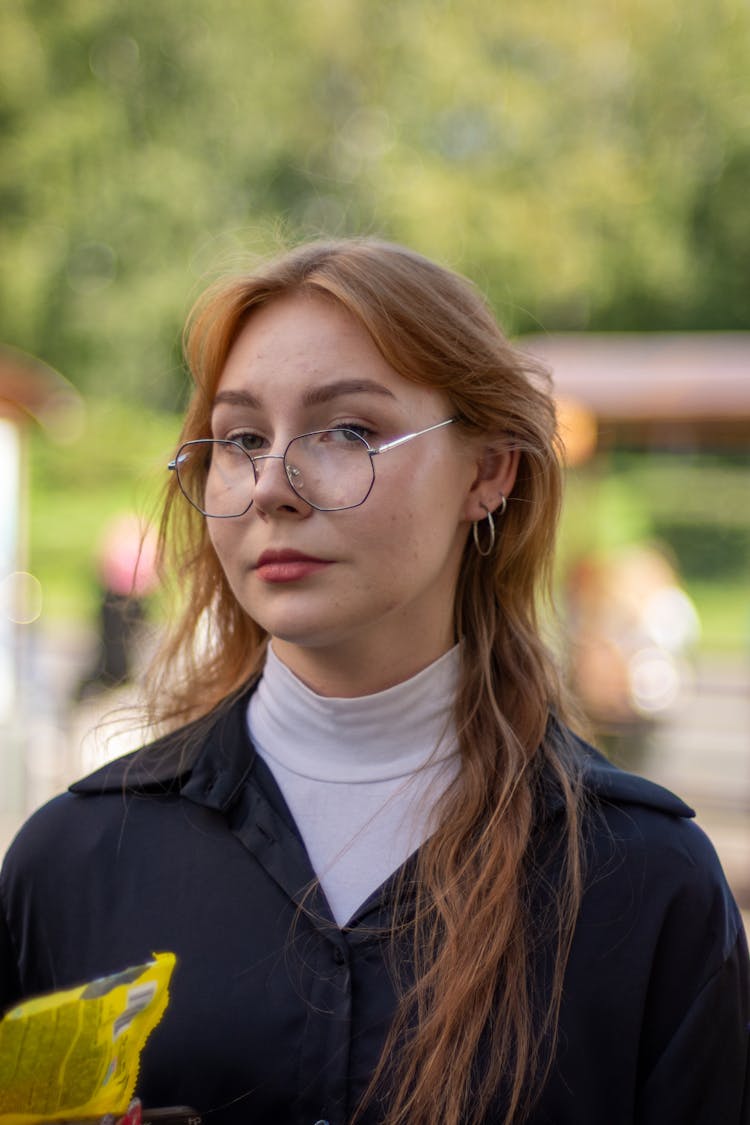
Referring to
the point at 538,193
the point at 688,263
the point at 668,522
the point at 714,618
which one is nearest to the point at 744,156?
the point at 688,263

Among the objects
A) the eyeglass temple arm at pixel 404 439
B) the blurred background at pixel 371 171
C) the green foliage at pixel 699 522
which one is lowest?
the eyeglass temple arm at pixel 404 439

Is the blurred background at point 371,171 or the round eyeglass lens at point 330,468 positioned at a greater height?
the blurred background at point 371,171

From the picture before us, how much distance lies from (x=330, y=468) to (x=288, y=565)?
138 millimetres

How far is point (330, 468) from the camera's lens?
5.30 ft

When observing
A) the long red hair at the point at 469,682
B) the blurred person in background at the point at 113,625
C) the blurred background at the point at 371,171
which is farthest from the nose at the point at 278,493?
the blurred background at the point at 371,171

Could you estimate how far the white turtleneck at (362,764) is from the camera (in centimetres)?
168

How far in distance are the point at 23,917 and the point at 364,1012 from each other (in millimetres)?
499

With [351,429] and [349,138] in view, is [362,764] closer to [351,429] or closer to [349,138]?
[351,429]

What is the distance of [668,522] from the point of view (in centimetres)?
2269

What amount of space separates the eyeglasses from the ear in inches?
5.9

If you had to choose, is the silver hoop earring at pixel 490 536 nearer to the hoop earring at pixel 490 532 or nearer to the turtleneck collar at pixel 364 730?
the hoop earring at pixel 490 532

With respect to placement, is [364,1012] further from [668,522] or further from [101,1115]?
[668,522]

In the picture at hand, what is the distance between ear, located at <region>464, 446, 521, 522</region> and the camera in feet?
5.97

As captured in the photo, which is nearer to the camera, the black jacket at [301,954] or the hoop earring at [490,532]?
the black jacket at [301,954]
